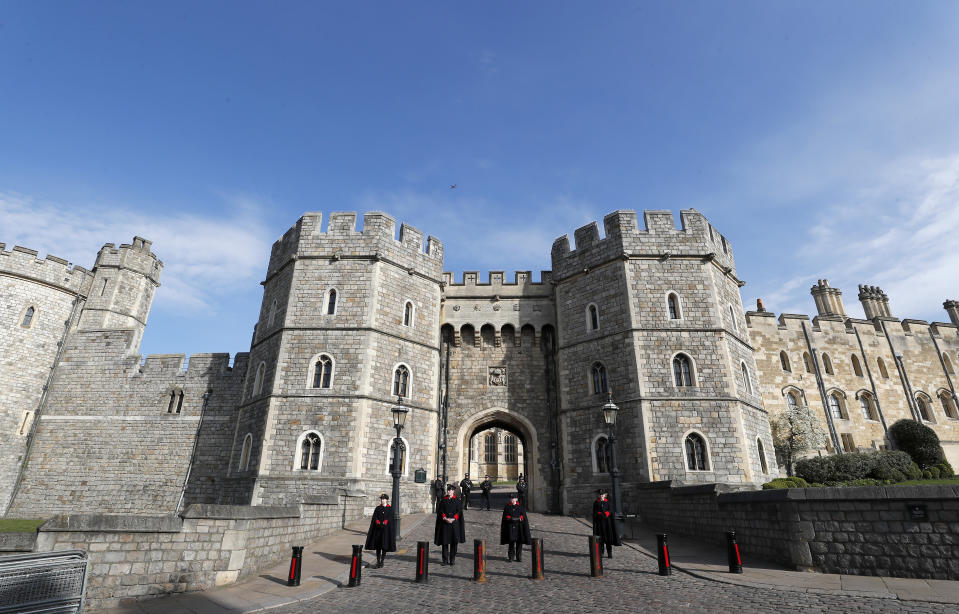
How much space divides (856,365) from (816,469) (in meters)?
10.9

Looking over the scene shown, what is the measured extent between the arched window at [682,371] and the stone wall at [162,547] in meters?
12.8

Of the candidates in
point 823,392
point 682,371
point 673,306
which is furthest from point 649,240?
point 823,392

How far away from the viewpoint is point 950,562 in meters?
7.28

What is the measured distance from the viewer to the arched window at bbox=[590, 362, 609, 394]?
1711 centimetres

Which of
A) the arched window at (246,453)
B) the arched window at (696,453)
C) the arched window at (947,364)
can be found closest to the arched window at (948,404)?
the arched window at (947,364)

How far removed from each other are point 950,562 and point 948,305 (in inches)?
1364

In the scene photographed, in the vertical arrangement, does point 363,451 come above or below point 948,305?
below

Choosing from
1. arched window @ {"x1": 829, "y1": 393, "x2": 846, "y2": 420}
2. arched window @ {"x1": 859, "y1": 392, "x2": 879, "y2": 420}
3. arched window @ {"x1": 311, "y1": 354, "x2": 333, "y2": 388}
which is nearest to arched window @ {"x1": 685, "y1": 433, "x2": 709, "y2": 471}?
arched window @ {"x1": 311, "y1": 354, "x2": 333, "y2": 388}

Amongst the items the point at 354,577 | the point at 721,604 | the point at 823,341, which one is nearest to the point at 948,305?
the point at 823,341

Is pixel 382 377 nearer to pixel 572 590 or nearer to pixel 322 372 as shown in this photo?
pixel 322 372

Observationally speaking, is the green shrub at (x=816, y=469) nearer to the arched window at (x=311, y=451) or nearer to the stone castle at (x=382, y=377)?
the stone castle at (x=382, y=377)

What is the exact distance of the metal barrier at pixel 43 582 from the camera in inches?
203

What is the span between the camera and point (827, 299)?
101 feet

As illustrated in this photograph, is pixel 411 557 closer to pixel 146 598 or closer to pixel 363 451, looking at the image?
pixel 146 598
